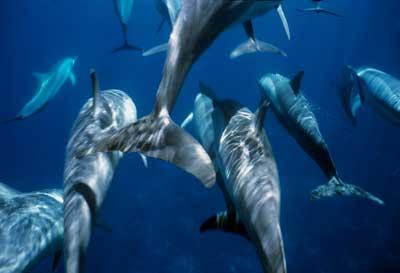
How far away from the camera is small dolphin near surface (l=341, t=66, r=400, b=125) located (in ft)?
18.7

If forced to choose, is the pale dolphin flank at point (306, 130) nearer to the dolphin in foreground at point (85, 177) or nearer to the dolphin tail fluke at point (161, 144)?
the dolphin tail fluke at point (161, 144)

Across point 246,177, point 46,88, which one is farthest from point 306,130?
point 46,88

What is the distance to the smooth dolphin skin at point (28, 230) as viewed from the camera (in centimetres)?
395

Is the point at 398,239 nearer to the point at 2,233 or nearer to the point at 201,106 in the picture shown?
the point at 201,106

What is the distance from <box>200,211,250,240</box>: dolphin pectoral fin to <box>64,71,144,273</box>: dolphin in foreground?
114 centimetres

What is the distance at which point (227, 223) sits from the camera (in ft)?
12.0

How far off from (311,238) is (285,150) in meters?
10.3

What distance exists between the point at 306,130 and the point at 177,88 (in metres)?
1.63

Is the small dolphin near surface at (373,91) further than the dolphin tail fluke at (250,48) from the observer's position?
Yes

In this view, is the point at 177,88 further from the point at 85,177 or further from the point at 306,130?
the point at 306,130

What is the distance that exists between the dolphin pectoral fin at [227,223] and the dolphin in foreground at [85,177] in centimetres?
114

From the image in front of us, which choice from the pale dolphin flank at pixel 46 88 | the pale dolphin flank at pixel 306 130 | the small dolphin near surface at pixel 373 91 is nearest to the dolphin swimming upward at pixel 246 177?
the pale dolphin flank at pixel 306 130

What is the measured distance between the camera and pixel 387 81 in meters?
5.94

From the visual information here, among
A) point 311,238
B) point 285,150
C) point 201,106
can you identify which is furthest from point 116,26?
point 201,106
